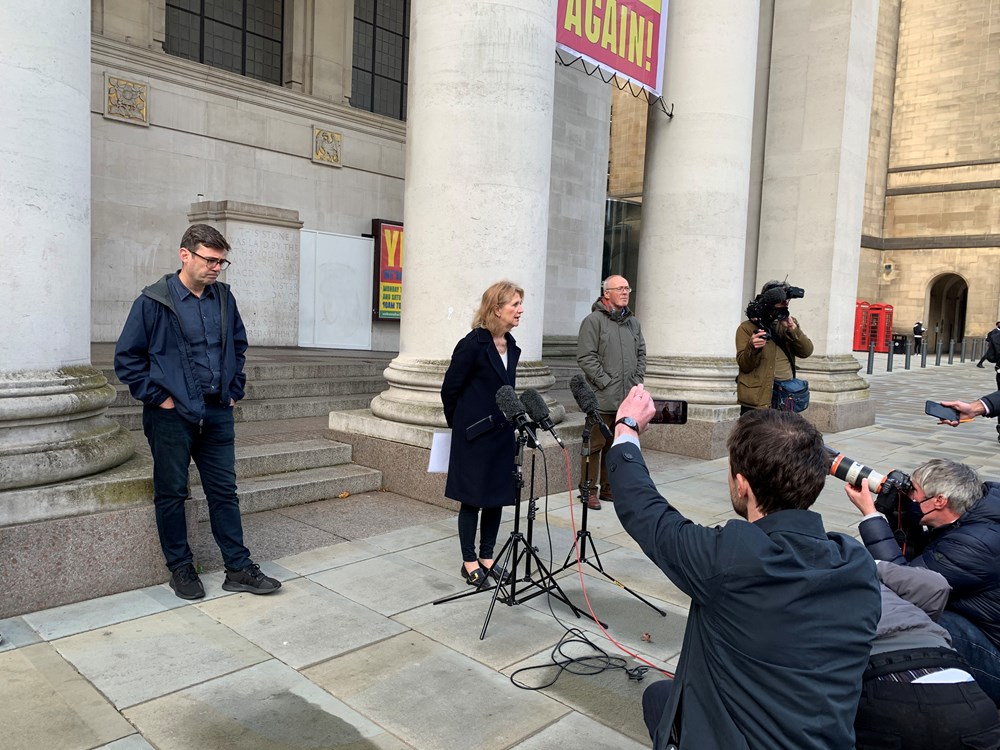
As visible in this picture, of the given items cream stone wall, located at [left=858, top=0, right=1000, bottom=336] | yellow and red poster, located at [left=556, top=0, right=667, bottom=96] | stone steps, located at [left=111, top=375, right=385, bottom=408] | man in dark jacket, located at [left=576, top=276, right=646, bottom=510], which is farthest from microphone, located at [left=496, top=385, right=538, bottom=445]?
cream stone wall, located at [left=858, top=0, right=1000, bottom=336]

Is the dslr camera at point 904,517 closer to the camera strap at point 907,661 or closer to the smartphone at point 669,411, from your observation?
the smartphone at point 669,411

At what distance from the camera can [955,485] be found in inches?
136

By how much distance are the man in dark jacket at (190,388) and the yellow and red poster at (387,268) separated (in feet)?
33.5

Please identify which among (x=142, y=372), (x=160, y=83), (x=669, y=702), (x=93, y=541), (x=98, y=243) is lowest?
(x=93, y=541)

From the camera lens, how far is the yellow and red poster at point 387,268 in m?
14.9

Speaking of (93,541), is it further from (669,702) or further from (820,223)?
(820,223)

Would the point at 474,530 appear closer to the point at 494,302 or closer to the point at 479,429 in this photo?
the point at 479,429

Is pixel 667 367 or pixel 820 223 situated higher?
pixel 820 223

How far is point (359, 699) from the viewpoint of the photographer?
3.50m

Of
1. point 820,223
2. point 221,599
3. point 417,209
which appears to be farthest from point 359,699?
point 820,223

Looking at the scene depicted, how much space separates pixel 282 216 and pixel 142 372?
29.3 ft

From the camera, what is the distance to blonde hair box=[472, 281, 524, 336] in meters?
4.76

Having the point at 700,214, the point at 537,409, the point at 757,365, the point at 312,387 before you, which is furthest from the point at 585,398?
the point at 700,214

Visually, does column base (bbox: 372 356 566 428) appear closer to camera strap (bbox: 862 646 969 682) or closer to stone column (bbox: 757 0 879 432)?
camera strap (bbox: 862 646 969 682)
